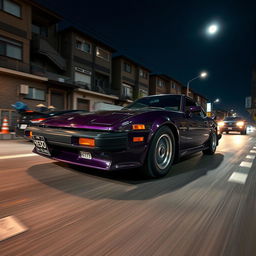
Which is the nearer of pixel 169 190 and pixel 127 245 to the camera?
pixel 127 245

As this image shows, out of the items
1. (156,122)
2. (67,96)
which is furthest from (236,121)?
(67,96)

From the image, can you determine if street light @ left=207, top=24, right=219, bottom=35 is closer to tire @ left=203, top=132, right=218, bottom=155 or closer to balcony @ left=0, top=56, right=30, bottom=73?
tire @ left=203, top=132, right=218, bottom=155

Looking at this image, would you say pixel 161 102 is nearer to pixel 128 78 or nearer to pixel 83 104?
pixel 83 104

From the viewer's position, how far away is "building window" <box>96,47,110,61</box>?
2106 cm

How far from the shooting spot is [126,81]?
25.4 meters

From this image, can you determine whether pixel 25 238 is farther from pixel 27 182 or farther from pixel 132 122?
pixel 132 122

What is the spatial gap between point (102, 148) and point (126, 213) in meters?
0.68

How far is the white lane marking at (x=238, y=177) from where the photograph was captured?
2479 mm

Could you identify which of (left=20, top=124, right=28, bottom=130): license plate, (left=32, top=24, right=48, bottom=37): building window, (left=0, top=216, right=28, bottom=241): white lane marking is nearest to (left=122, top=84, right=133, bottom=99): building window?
(left=32, top=24, right=48, bottom=37): building window

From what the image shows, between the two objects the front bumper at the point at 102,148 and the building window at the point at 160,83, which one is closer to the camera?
the front bumper at the point at 102,148

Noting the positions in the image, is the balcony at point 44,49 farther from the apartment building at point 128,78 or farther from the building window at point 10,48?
the apartment building at point 128,78

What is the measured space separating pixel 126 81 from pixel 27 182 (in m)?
24.4

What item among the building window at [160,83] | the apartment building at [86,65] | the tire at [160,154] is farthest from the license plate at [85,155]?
the building window at [160,83]

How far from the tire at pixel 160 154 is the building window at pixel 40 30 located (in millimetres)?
18816
